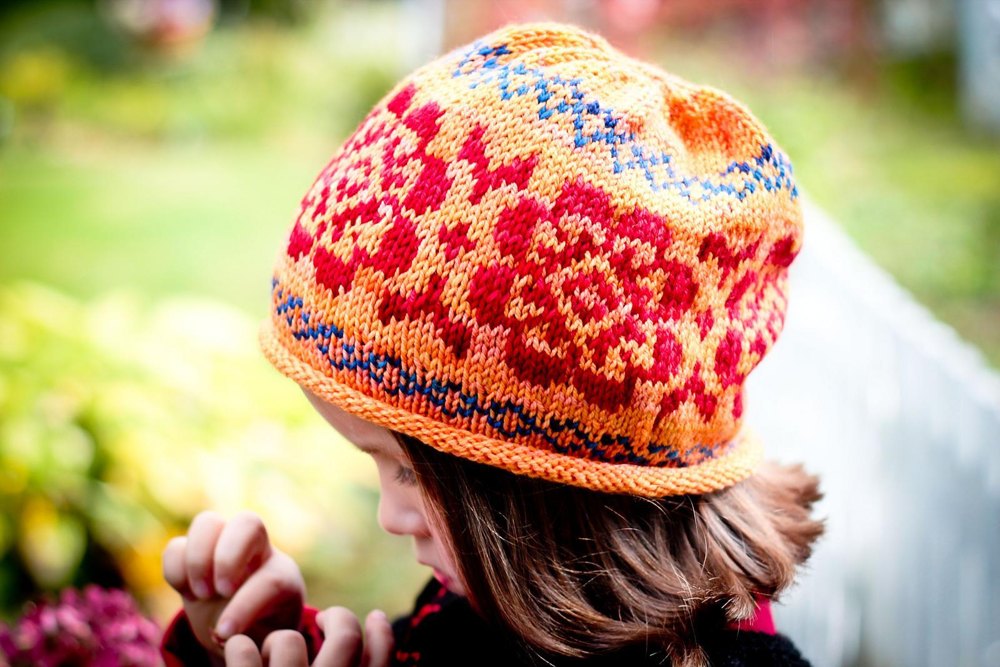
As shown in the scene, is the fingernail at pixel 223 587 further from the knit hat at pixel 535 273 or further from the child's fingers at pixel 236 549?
the knit hat at pixel 535 273

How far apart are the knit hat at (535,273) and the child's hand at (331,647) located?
431 mm

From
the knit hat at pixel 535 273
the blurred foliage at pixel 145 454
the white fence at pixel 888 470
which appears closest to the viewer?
the knit hat at pixel 535 273

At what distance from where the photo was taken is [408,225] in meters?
1.15

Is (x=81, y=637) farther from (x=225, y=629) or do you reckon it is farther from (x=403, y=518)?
(x=403, y=518)

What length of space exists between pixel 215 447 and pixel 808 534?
7.54 ft

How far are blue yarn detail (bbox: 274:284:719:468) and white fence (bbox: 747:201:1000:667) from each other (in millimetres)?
901

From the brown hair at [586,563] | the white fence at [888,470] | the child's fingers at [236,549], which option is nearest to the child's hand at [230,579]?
the child's fingers at [236,549]

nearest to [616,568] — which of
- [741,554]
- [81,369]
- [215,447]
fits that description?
[741,554]

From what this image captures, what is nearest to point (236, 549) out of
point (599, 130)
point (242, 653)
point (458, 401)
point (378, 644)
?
point (242, 653)

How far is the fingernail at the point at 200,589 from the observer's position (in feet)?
4.76

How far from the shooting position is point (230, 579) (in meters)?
1.43

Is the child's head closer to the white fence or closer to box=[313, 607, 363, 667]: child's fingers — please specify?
box=[313, 607, 363, 667]: child's fingers

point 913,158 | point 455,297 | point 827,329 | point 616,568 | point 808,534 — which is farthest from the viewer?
point 913,158

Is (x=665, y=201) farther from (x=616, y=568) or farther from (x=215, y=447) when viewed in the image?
(x=215, y=447)
